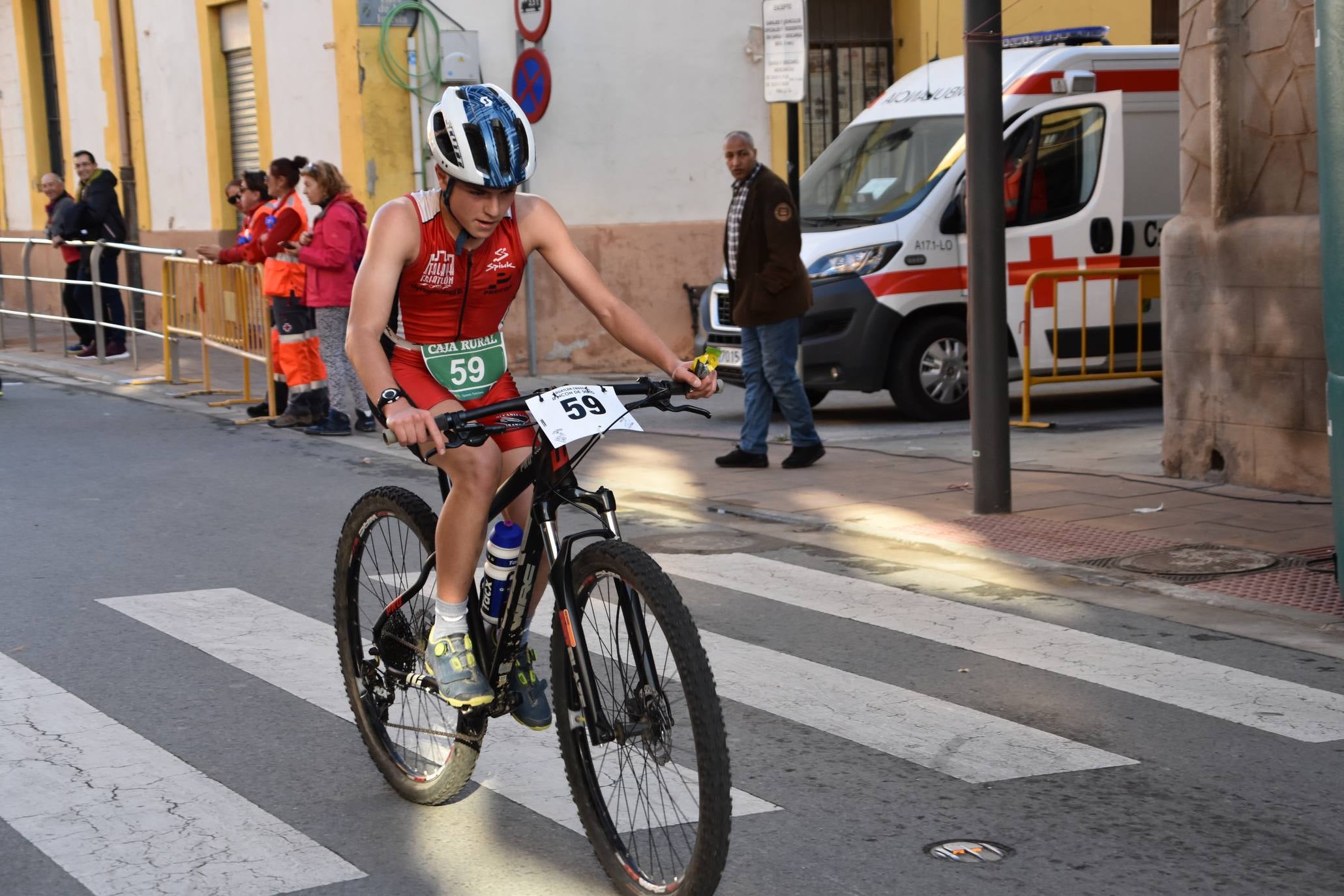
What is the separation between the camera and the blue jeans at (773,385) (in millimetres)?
10609

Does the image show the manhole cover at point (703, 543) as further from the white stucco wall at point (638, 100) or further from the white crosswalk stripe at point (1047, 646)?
the white stucco wall at point (638, 100)

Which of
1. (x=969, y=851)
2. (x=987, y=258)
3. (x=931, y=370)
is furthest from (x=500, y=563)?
(x=931, y=370)

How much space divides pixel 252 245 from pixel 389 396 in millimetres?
9788

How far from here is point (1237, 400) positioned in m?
9.55

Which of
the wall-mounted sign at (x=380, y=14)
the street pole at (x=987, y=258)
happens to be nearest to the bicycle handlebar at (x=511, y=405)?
the street pole at (x=987, y=258)

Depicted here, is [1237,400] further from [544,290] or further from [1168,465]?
[544,290]

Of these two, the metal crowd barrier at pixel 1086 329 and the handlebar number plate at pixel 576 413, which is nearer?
the handlebar number plate at pixel 576 413

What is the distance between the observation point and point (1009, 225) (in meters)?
13.3

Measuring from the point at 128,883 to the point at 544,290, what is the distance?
42.4ft

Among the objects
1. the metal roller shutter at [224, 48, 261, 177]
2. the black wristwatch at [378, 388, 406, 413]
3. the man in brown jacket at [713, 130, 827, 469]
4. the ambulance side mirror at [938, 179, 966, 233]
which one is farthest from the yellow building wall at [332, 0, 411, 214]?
the black wristwatch at [378, 388, 406, 413]

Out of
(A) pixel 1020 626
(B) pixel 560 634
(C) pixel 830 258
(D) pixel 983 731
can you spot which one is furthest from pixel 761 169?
(B) pixel 560 634

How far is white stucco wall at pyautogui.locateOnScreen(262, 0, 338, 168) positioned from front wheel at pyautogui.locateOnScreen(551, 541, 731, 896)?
1418cm

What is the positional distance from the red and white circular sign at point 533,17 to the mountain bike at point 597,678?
1238cm

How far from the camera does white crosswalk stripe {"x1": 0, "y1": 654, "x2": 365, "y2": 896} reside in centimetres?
416
